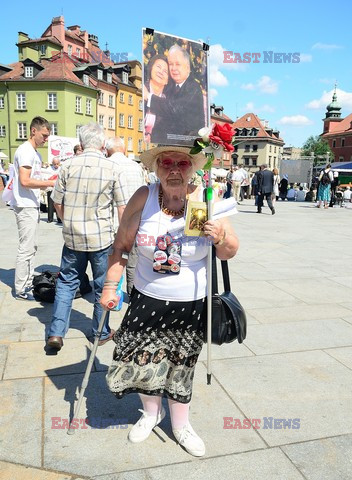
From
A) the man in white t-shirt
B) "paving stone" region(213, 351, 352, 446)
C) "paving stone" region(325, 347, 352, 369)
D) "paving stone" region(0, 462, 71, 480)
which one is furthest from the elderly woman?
the man in white t-shirt

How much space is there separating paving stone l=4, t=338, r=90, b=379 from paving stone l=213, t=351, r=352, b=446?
1150 millimetres

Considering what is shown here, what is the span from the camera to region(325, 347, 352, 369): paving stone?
361cm

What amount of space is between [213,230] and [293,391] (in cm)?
161

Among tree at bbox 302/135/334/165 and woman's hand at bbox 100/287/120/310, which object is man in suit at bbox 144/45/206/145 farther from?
tree at bbox 302/135/334/165

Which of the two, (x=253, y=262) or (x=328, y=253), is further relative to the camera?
(x=328, y=253)

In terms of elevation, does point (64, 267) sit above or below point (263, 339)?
above

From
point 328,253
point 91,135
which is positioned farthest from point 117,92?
point 91,135

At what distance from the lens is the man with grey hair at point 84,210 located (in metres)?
3.70

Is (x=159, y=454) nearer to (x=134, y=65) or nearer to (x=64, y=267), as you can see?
(x=64, y=267)

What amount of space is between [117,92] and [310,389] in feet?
185

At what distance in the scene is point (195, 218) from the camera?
218 cm

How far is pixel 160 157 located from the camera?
2.37 meters

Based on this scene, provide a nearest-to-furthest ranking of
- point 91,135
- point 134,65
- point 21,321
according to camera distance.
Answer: point 91,135
point 21,321
point 134,65

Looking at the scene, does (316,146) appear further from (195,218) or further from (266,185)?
(195,218)
